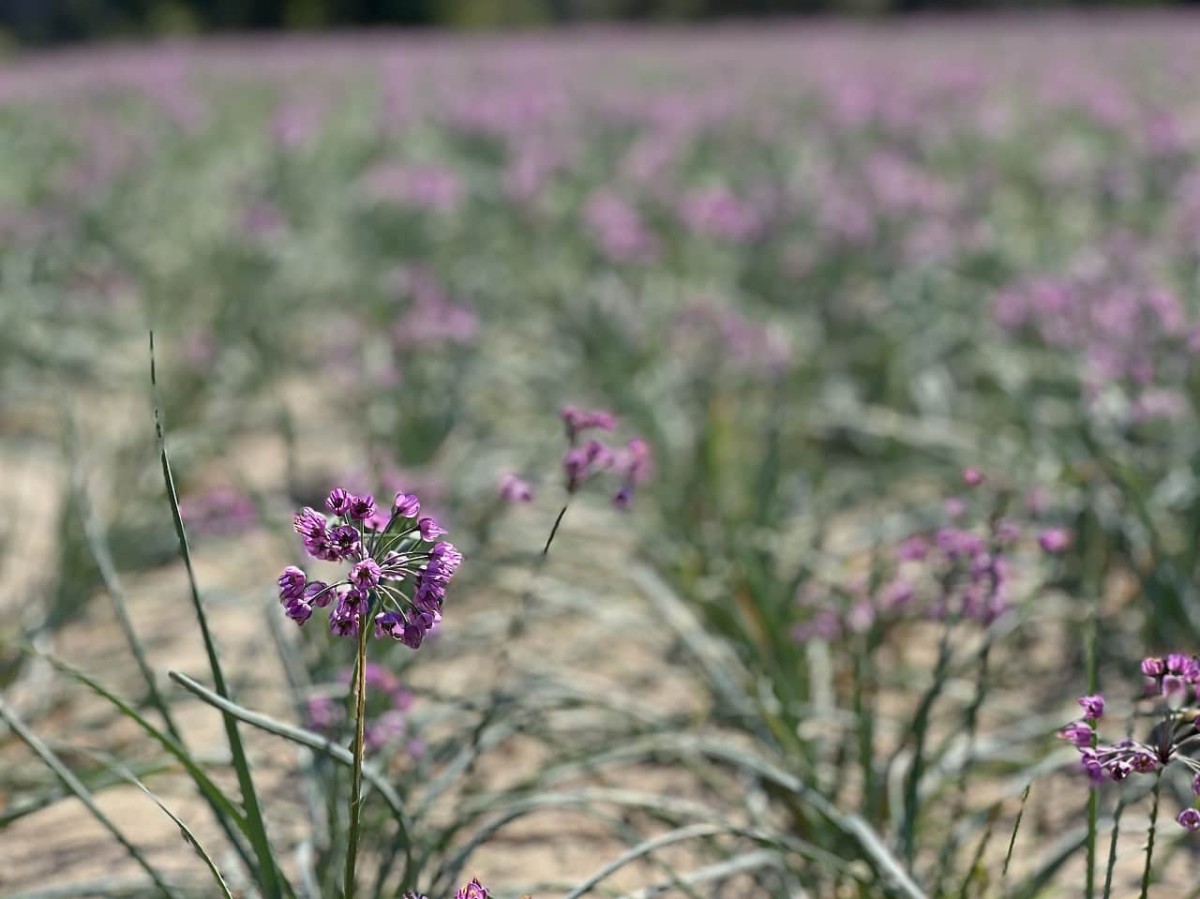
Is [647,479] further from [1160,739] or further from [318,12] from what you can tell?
[318,12]

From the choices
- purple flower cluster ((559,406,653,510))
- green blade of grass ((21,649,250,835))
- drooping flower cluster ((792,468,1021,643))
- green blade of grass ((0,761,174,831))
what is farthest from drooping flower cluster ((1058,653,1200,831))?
green blade of grass ((0,761,174,831))

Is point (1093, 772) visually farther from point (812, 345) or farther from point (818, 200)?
point (818, 200)

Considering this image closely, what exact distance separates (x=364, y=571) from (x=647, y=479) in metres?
2.40

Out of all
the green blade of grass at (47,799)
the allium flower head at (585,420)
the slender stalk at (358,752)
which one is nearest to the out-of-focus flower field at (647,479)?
the green blade of grass at (47,799)

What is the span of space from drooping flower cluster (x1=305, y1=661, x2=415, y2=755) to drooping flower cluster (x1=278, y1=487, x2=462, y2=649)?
0.60 meters

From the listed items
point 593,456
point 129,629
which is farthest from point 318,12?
point 593,456

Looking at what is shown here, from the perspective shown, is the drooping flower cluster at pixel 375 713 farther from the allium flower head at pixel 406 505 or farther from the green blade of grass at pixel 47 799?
the allium flower head at pixel 406 505

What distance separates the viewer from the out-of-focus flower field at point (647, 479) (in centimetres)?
213

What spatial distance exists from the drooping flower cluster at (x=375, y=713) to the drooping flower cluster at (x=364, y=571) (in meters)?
0.60

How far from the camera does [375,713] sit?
6.52 ft

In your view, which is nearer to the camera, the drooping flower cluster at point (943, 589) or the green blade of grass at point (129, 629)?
the green blade of grass at point (129, 629)

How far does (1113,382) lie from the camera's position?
11.0 feet

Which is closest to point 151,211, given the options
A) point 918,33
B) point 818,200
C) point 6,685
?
point 818,200

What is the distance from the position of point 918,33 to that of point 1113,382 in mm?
16201
